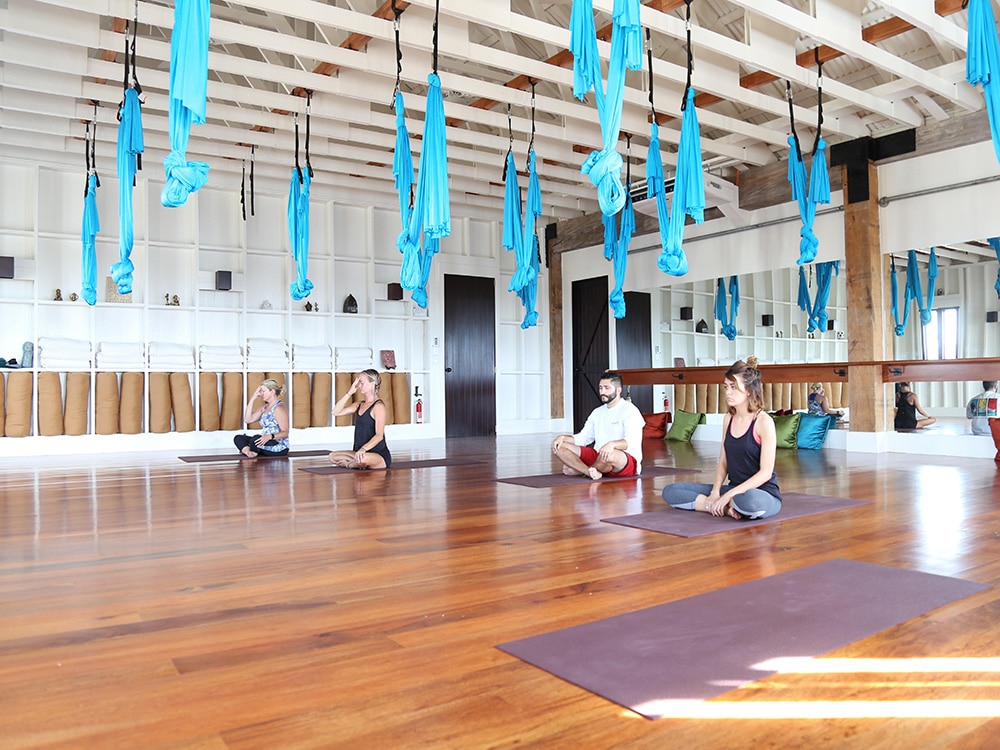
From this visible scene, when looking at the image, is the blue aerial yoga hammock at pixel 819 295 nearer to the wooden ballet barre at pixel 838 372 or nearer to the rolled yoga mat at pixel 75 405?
the wooden ballet barre at pixel 838 372

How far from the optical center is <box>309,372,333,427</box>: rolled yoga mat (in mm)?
10617

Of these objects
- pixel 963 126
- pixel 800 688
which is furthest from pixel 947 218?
pixel 800 688

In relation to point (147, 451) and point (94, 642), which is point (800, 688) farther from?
point (147, 451)

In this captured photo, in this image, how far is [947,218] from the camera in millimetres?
7945

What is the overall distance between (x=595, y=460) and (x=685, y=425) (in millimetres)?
4569

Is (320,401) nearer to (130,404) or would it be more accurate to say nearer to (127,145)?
(130,404)

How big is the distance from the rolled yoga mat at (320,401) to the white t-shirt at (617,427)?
5544mm

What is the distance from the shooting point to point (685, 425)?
10148mm

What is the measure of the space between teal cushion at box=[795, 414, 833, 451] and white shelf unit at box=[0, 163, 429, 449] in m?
5.50

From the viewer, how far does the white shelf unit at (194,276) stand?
30.4 ft

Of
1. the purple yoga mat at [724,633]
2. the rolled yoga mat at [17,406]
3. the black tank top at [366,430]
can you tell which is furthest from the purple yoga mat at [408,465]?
the purple yoga mat at [724,633]

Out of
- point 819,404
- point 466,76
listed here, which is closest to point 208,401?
point 466,76

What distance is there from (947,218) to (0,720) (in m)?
8.77

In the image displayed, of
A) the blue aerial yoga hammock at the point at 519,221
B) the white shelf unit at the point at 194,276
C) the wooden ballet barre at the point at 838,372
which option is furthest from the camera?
the white shelf unit at the point at 194,276
